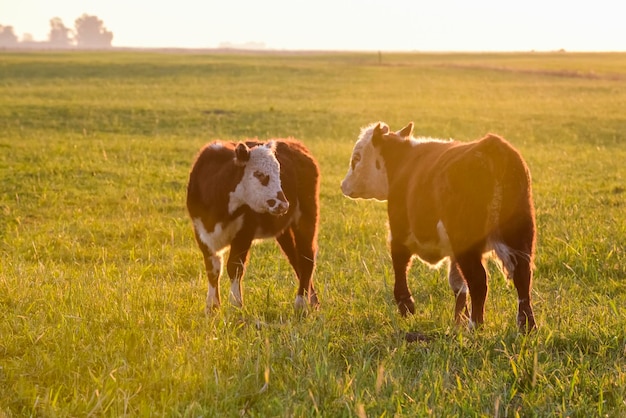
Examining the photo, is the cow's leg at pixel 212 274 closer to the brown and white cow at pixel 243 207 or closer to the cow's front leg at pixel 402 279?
the brown and white cow at pixel 243 207

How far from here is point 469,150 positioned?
18.1ft

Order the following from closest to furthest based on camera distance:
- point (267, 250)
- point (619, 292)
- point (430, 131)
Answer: point (619, 292) < point (267, 250) < point (430, 131)

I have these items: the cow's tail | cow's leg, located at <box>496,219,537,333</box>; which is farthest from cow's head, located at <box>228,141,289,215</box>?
cow's leg, located at <box>496,219,537,333</box>

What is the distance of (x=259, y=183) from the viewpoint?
20.5 ft

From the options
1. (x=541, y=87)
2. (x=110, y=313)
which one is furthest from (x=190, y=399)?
(x=541, y=87)

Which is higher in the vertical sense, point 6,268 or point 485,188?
point 485,188

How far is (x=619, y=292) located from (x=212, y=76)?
44124 millimetres

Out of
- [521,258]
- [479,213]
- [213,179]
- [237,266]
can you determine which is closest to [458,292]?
[521,258]

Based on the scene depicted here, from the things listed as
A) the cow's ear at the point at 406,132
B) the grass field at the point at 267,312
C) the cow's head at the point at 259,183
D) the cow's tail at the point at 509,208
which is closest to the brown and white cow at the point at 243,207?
the cow's head at the point at 259,183

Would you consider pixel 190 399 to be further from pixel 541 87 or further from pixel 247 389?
pixel 541 87

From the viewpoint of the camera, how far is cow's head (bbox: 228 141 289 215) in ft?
20.3

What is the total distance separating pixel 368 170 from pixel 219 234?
1648mm

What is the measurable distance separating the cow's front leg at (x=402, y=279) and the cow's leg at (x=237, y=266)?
1.35m

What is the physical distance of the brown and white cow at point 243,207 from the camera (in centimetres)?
627
